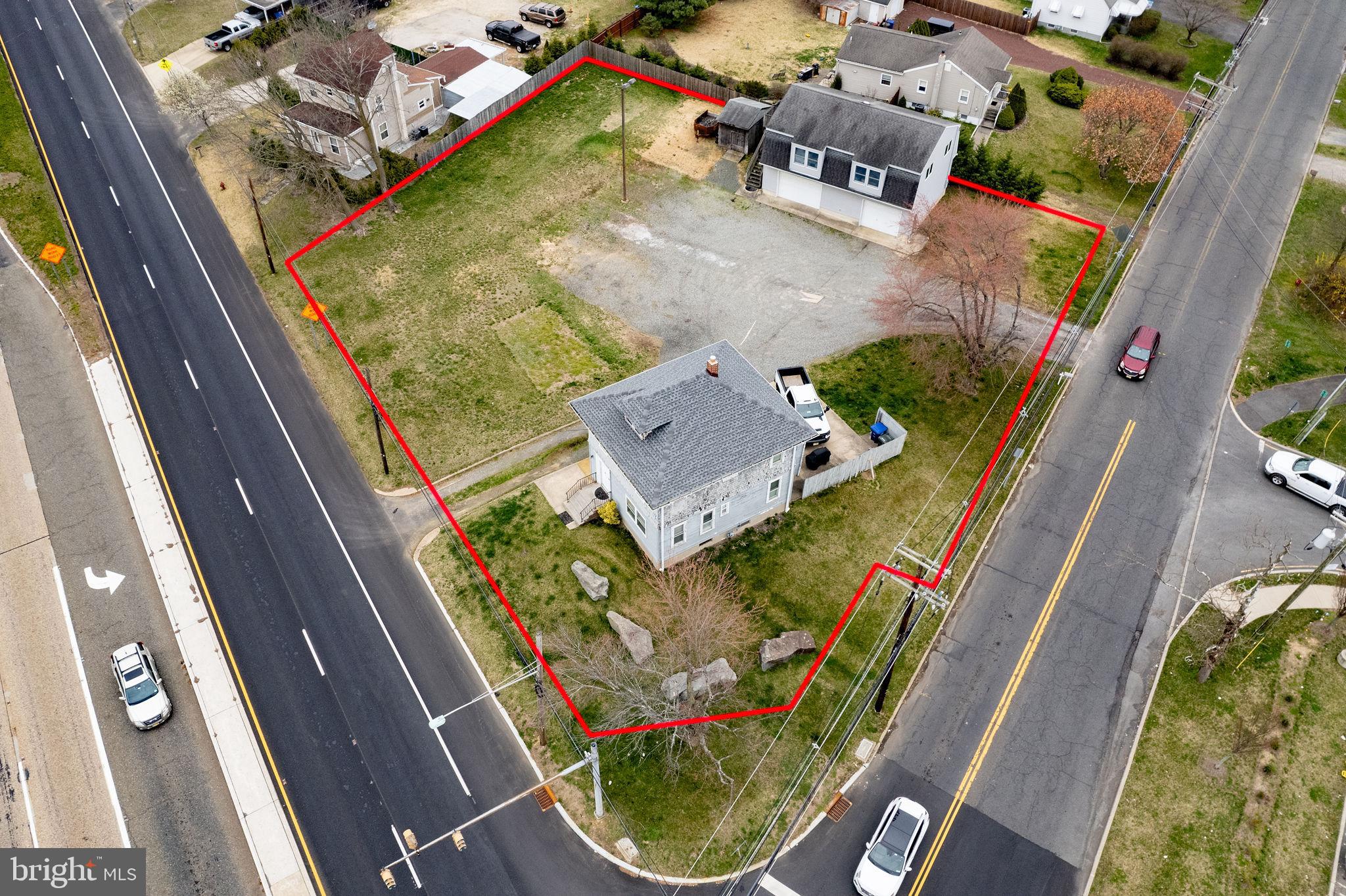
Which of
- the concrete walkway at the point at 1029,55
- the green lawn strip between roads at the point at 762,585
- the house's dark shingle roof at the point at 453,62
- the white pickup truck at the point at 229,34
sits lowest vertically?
the green lawn strip between roads at the point at 762,585

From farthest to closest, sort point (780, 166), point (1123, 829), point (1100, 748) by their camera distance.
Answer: point (780, 166) → point (1100, 748) → point (1123, 829)

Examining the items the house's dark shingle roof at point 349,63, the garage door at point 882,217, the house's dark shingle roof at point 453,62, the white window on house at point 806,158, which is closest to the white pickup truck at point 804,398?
the garage door at point 882,217

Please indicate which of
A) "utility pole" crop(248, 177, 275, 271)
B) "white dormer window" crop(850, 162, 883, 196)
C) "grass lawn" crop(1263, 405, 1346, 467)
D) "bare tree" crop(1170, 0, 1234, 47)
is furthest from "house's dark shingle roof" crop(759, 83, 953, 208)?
"bare tree" crop(1170, 0, 1234, 47)

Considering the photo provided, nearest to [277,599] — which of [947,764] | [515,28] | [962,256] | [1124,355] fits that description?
[947,764]

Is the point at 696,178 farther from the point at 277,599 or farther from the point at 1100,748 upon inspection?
the point at 1100,748

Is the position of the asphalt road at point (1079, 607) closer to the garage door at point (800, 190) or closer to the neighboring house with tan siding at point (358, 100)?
the garage door at point (800, 190)

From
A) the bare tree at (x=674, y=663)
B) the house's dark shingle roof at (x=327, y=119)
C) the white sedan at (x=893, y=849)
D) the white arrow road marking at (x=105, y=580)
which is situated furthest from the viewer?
the house's dark shingle roof at (x=327, y=119)

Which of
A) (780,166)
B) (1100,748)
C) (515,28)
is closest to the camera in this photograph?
(1100,748)

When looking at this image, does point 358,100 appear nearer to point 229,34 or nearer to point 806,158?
point 229,34
